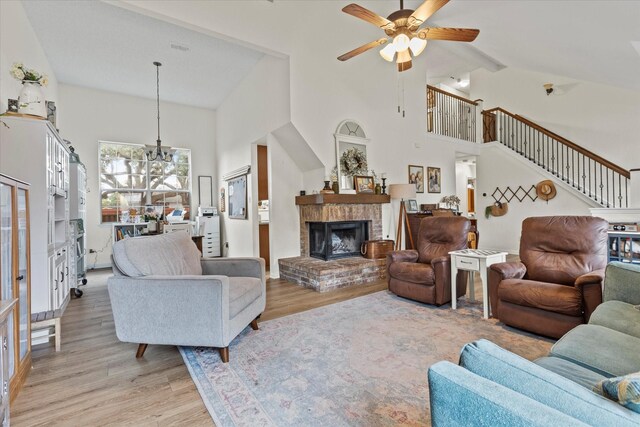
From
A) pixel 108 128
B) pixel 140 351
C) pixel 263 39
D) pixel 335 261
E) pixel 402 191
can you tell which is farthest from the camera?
pixel 108 128

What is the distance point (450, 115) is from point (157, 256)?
7332 millimetres

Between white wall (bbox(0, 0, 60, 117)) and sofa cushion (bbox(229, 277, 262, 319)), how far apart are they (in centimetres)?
282

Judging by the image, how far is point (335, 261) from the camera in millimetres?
4816

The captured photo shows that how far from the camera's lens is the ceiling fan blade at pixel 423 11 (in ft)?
9.21

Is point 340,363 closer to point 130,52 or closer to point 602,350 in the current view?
point 602,350

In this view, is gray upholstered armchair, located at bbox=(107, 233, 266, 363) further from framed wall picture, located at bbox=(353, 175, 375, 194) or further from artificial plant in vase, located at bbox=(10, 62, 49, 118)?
framed wall picture, located at bbox=(353, 175, 375, 194)

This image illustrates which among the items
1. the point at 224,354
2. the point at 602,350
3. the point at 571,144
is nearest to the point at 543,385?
the point at 602,350

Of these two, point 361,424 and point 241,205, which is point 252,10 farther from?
point 361,424

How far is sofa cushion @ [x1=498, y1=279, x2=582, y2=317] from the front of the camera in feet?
7.93

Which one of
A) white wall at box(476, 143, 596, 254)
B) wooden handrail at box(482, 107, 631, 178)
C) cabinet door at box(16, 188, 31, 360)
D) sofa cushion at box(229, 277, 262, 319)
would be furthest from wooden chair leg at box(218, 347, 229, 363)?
wooden handrail at box(482, 107, 631, 178)

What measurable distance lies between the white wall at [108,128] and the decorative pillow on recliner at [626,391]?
768cm

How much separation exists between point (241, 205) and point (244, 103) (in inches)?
81.0

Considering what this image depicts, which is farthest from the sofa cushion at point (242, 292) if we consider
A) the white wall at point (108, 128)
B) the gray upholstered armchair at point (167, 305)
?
the white wall at point (108, 128)

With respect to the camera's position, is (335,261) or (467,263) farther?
(335,261)
